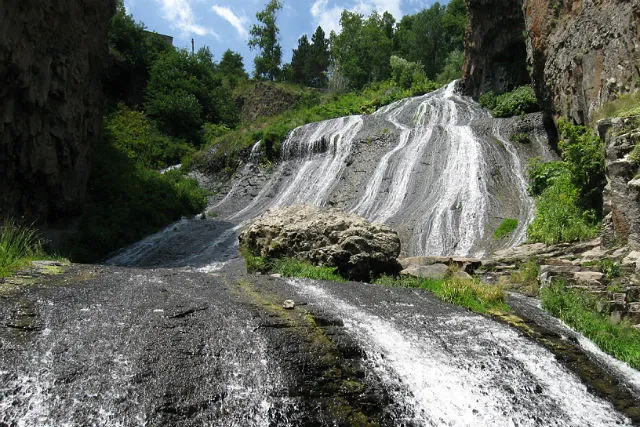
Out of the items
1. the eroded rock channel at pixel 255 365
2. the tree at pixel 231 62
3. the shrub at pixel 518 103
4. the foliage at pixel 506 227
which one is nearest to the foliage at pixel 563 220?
the foliage at pixel 506 227

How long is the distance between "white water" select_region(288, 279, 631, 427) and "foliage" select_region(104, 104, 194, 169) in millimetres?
21529

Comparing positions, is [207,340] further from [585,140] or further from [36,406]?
[585,140]

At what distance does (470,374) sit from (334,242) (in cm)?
486

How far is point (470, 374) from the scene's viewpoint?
17.5 ft

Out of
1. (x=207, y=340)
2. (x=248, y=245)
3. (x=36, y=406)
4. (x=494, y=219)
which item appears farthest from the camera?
(x=494, y=219)

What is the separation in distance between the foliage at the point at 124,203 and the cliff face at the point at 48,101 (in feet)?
3.99

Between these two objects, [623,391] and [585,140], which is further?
[585,140]

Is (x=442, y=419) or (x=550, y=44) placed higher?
(x=550, y=44)

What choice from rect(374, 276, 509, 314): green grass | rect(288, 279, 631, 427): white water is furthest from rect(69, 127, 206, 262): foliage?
rect(288, 279, 631, 427): white water

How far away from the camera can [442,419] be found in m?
4.67

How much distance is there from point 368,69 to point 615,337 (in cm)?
5160

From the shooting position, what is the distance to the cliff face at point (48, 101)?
1242 centimetres

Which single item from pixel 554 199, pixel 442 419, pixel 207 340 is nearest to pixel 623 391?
pixel 442 419

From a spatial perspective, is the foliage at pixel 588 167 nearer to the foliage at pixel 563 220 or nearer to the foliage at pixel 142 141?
the foliage at pixel 563 220
